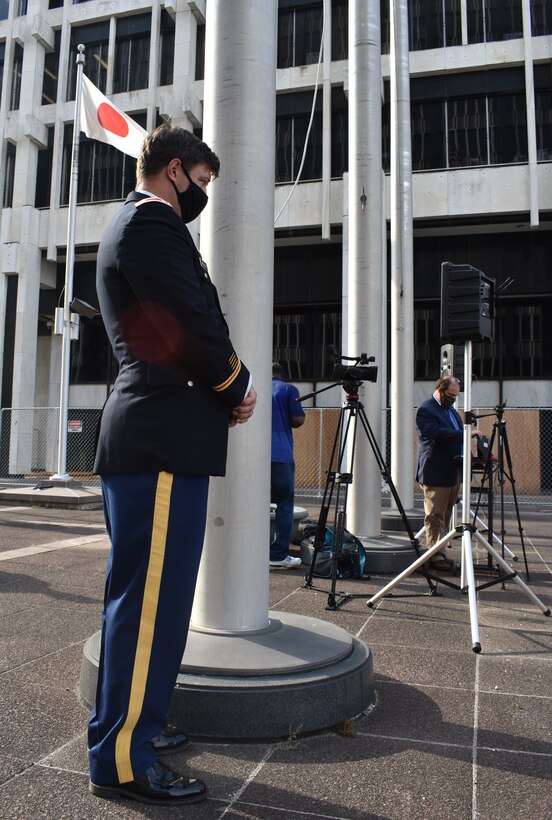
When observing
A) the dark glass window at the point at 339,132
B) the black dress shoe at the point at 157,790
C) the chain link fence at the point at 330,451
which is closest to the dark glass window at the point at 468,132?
the dark glass window at the point at 339,132

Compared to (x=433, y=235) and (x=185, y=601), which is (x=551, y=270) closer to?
(x=433, y=235)

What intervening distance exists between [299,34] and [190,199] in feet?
74.7

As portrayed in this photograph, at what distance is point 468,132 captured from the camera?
67.8 ft

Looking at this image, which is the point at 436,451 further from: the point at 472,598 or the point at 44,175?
the point at 44,175

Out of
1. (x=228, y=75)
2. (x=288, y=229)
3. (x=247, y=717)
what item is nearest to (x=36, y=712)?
(x=247, y=717)

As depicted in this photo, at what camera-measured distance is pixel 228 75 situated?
3.39 m

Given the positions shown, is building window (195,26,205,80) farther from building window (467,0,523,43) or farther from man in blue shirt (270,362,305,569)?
man in blue shirt (270,362,305,569)

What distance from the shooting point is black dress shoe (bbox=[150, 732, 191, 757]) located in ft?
8.39

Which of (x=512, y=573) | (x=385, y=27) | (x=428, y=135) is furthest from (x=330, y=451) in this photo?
(x=512, y=573)

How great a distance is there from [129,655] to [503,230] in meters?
20.8

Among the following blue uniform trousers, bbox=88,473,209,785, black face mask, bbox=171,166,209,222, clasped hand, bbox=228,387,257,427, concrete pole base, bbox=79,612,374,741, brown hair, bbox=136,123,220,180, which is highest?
brown hair, bbox=136,123,220,180

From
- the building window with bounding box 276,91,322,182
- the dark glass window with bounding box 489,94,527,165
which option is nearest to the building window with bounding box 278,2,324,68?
the building window with bounding box 276,91,322,182

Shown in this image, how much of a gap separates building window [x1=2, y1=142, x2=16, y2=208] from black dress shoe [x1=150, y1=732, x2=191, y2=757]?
25.3 meters

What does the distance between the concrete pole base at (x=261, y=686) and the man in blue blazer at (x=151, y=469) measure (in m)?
0.46
